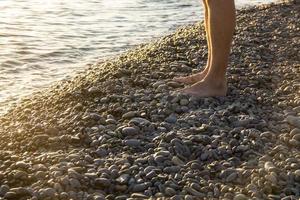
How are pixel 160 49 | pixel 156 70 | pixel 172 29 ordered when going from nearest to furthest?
pixel 156 70 < pixel 160 49 < pixel 172 29

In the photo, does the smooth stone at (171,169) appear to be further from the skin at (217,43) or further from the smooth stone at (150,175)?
the skin at (217,43)

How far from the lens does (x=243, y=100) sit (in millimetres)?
4703

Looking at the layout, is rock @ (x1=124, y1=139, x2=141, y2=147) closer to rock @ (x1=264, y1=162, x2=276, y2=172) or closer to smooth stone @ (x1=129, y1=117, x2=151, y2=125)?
smooth stone @ (x1=129, y1=117, x2=151, y2=125)

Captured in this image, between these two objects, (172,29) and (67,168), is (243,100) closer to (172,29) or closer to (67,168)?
(67,168)

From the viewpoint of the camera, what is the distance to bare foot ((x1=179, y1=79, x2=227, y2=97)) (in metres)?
4.62

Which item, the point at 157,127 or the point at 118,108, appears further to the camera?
the point at 118,108

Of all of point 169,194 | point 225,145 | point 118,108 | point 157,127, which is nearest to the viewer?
point 169,194

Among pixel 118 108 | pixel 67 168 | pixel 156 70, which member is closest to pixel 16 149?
pixel 67 168

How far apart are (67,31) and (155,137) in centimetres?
565

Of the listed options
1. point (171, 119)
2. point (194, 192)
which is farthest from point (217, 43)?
point (194, 192)

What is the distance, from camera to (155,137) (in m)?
3.90

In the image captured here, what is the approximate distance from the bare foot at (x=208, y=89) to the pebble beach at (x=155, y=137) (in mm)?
60

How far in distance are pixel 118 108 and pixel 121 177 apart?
1338mm

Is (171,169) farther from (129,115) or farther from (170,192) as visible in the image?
(129,115)
